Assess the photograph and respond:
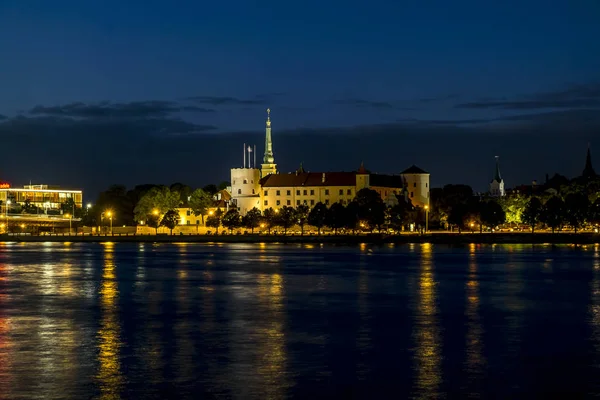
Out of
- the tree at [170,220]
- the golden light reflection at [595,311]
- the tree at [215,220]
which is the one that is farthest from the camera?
the tree at [215,220]

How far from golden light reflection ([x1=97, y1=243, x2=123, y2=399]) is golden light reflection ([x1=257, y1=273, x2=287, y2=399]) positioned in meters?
3.24

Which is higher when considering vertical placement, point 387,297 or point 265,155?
→ point 265,155

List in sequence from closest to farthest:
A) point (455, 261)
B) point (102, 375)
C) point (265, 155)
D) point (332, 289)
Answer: point (102, 375) < point (332, 289) < point (455, 261) < point (265, 155)

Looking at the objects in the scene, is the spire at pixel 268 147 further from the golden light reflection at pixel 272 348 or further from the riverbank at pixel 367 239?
the golden light reflection at pixel 272 348

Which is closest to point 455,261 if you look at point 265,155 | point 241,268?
point 241,268

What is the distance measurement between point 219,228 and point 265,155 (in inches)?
1291

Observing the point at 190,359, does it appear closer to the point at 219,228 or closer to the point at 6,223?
the point at 219,228

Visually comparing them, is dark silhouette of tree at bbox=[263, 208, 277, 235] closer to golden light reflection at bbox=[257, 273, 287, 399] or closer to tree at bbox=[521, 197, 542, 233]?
tree at bbox=[521, 197, 542, 233]

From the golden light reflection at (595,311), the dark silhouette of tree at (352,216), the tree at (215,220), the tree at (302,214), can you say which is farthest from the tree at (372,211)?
the golden light reflection at (595,311)

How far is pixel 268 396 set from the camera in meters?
20.0

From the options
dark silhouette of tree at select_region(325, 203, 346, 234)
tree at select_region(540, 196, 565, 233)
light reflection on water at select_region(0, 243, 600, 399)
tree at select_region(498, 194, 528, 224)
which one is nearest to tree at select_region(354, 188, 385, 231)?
dark silhouette of tree at select_region(325, 203, 346, 234)

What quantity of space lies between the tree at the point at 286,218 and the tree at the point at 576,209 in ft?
139

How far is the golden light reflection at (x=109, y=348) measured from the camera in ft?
68.8

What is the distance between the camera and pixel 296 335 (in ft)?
96.6
